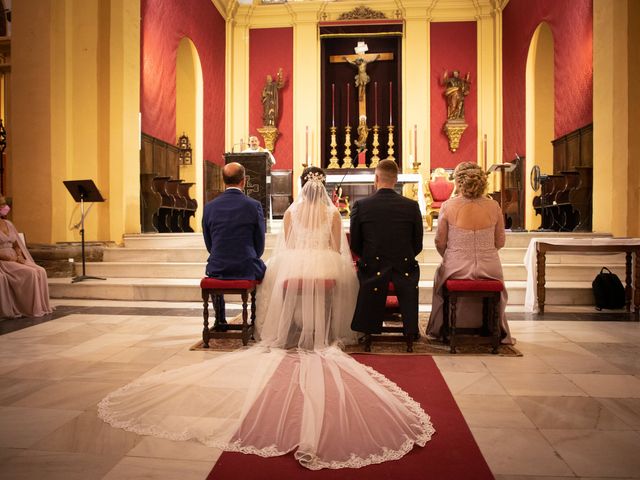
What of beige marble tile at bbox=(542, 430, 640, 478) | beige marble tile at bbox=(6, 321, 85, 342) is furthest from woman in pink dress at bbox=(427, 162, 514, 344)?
beige marble tile at bbox=(6, 321, 85, 342)

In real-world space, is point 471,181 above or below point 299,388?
above

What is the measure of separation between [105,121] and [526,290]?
6333 millimetres

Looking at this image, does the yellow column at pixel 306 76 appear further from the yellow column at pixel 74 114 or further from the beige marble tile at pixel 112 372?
the beige marble tile at pixel 112 372

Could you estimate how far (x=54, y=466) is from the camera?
196cm

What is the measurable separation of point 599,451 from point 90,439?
83.8 inches

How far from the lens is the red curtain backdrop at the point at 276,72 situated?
13.1 meters

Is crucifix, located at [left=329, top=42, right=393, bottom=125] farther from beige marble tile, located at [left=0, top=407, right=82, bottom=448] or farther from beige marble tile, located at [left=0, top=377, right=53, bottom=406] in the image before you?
beige marble tile, located at [left=0, top=407, right=82, bottom=448]

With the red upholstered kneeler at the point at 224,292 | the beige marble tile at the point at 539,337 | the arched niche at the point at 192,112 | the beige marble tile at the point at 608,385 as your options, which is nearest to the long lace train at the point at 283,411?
the red upholstered kneeler at the point at 224,292

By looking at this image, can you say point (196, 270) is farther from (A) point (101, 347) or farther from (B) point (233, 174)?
(B) point (233, 174)

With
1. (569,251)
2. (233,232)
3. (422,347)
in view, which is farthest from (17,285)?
(569,251)

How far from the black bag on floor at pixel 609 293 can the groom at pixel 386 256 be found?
2773 millimetres

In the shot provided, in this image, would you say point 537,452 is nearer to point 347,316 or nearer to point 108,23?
point 347,316

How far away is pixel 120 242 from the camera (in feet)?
25.4

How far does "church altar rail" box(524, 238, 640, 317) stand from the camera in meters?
5.12
